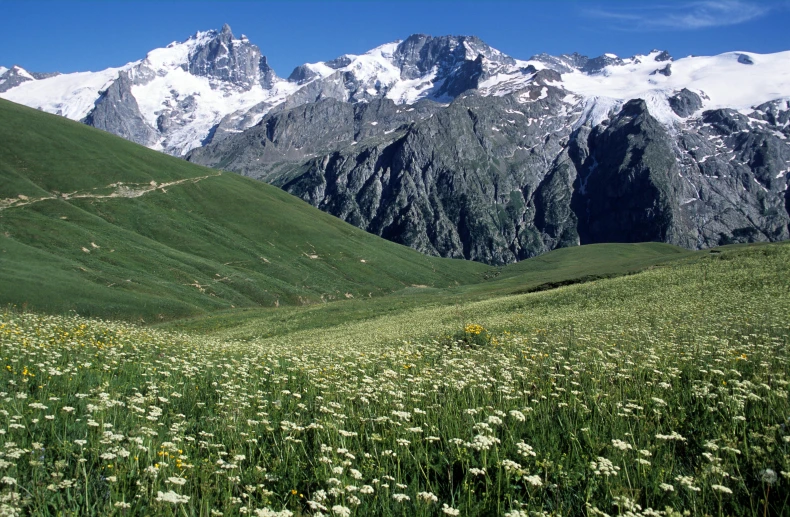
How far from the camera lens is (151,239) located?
113812 millimetres

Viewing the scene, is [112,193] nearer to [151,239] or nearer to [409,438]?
[151,239]

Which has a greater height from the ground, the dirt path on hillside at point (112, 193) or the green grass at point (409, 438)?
the dirt path on hillside at point (112, 193)

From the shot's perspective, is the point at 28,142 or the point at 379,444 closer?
the point at 379,444

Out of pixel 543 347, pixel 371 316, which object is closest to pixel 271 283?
pixel 371 316

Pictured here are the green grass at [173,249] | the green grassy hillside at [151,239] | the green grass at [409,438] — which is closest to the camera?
the green grass at [409,438]

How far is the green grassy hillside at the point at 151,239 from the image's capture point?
256ft

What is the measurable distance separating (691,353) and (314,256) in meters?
138

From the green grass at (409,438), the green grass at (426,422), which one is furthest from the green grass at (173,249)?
the green grass at (409,438)

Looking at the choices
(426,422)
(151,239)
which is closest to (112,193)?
(151,239)

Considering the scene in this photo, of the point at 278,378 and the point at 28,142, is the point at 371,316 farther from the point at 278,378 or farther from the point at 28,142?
the point at 28,142

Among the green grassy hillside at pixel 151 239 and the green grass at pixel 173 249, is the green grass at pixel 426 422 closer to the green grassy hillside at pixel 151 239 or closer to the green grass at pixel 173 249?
the green grass at pixel 173 249

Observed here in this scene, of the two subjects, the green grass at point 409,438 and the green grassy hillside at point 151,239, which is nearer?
the green grass at point 409,438

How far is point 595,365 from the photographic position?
Result: 12.3 metres

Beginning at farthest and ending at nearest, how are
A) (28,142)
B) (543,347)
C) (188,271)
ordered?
(28,142)
(188,271)
(543,347)
